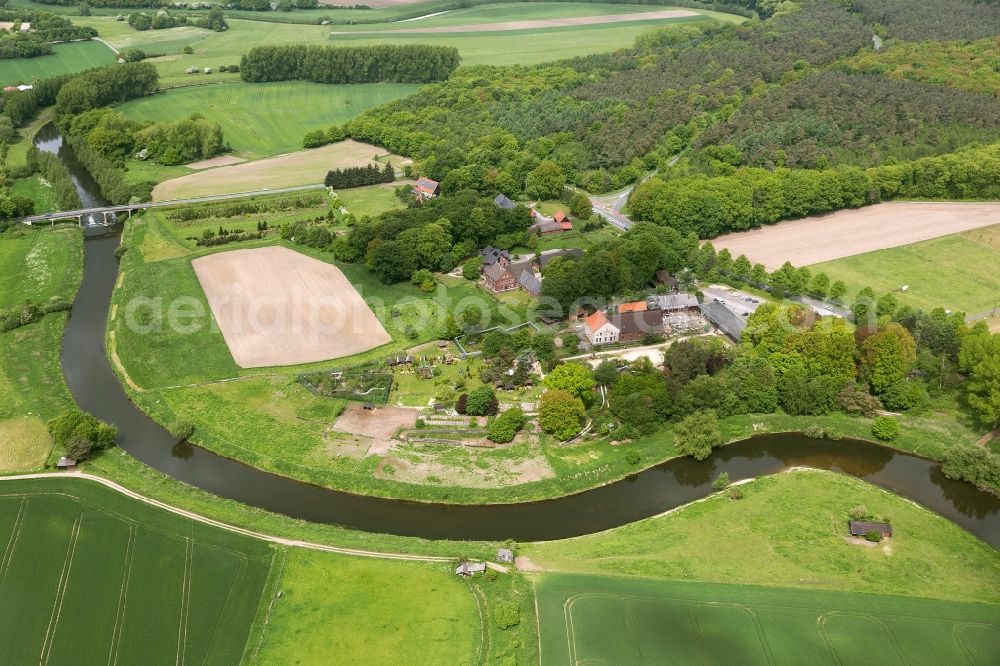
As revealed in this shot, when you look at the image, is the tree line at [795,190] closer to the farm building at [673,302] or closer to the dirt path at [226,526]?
the farm building at [673,302]

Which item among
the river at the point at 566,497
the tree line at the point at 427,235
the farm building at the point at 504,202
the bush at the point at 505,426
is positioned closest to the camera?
the river at the point at 566,497

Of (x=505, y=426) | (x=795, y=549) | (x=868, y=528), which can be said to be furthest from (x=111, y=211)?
(x=868, y=528)

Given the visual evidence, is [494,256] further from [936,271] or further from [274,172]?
[936,271]

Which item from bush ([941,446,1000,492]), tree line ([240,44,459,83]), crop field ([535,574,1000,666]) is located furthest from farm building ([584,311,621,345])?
tree line ([240,44,459,83])

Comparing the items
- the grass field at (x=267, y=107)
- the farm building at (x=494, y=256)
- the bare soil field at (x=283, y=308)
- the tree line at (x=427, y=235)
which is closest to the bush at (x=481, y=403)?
the bare soil field at (x=283, y=308)

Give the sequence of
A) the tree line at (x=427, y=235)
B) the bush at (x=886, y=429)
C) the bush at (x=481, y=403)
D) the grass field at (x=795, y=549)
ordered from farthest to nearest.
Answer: the tree line at (x=427, y=235) → the bush at (x=481, y=403) → the bush at (x=886, y=429) → the grass field at (x=795, y=549)

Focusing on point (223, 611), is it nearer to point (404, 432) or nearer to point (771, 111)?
point (404, 432)

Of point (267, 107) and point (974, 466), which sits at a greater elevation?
point (267, 107)
